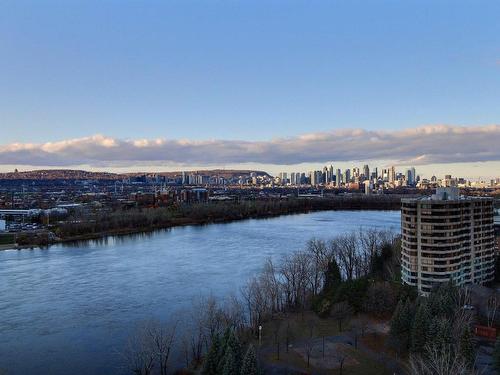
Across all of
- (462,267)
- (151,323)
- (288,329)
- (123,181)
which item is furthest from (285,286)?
(123,181)

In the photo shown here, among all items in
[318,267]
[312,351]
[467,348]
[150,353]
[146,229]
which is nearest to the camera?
[467,348]

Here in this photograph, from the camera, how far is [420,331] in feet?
25.8

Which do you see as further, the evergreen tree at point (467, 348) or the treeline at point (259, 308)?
the evergreen tree at point (467, 348)

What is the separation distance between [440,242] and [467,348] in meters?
4.86

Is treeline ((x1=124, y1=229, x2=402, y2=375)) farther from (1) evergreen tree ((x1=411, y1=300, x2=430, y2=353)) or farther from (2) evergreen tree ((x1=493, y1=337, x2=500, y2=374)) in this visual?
(2) evergreen tree ((x1=493, y1=337, x2=500, y2=374))

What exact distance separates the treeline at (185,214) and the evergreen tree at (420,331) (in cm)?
2008

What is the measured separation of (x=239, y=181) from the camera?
131 metres

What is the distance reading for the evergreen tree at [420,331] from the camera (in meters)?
7.79

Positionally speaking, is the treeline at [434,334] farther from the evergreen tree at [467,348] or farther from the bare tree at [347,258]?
the bare tree at [347,258]

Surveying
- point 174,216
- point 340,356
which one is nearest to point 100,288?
point 340,356

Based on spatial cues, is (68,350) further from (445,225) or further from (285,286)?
(445,225)

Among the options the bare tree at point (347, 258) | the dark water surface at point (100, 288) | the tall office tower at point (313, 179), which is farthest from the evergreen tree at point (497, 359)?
the tall office tower at point (313, 179)

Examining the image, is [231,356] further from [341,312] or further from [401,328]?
[341,312]

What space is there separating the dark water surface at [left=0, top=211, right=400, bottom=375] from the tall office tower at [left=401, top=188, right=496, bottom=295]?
15.3 feet
